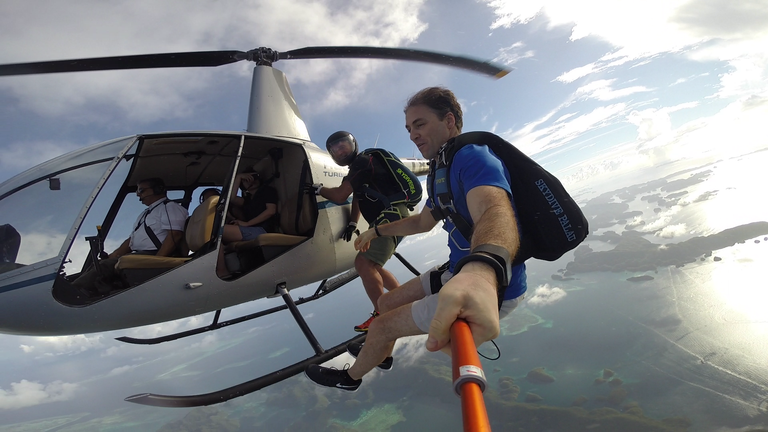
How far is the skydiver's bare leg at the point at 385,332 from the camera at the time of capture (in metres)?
1.68

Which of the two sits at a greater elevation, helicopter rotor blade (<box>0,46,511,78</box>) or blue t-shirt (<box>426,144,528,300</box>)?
helicopter rotor blade (<box>0,46,511,78</box>)

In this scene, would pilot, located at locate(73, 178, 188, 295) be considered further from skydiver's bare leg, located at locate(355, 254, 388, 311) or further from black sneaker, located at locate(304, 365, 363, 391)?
black sneaker, located at locate(304, 365, 363, 391)

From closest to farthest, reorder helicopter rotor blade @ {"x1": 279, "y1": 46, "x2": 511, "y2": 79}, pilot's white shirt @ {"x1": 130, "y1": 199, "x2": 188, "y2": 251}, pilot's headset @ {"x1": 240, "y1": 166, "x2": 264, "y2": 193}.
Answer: pilot's white shirt @ {"x1": 130, "y1": 199, "x2": 188, "y2": 251} → pilot's headset @ {"x1": 240, "y1": 166, "x2": 264, "y2": 193} → helicopter rotor blade @ {"x1": 279, "y1": 46, "x2": 511, "y2": 79}

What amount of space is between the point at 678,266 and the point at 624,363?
234 ft

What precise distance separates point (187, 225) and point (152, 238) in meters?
0.37

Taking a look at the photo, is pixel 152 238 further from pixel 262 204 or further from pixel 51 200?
pixel 262 204

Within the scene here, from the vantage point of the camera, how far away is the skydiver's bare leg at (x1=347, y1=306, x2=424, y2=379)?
1.68m

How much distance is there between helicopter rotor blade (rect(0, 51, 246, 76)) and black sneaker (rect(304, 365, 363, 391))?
15.0 ft

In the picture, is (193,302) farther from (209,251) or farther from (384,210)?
(384,210)

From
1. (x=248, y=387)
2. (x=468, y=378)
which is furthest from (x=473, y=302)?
(x=248, y=387)

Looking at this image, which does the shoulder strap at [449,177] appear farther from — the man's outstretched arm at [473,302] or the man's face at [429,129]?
the man's outstretched arm at [473,302]

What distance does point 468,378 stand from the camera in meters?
0.59

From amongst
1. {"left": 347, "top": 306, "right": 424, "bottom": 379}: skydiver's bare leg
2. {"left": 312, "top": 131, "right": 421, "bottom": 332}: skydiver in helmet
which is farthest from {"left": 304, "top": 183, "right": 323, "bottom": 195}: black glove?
{"left": 347, "top": 306, "right": 424, "bottom": 379}: skydiver's bare leg

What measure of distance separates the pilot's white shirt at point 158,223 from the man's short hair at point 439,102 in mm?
3070
